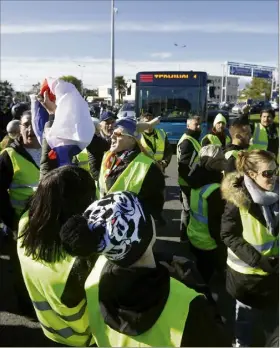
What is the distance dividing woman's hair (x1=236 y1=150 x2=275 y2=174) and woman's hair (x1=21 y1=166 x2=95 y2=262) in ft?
4.28

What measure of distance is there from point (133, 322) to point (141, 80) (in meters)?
13.3

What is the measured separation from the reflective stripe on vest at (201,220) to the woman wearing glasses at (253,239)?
2.72ft

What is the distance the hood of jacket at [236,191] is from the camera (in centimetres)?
255

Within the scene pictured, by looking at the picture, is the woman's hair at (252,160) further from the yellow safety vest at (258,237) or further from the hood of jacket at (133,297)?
the hood of jacket at (133,297)

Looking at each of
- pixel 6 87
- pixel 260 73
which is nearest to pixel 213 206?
pixel 6 87

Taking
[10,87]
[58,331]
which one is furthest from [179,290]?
[10,87]

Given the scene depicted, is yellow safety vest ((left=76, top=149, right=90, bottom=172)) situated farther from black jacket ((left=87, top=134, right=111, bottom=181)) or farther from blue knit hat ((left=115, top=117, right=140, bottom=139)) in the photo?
blue knit hat ((left=115, top=117, right=140, bottom=139))

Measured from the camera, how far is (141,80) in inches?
554

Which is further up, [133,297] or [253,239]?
[133,297]

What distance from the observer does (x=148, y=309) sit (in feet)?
4.38

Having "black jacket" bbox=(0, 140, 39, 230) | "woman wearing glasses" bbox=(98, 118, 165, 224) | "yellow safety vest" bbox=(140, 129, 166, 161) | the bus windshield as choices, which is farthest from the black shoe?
the bus windshield

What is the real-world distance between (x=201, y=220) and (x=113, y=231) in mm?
2434

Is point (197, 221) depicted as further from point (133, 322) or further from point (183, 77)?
point (183, 77)

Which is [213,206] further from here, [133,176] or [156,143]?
[156,143]
